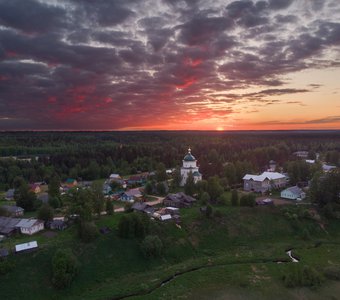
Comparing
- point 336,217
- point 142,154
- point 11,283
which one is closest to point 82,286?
point 11,283

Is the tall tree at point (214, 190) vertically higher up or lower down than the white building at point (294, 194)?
higher up

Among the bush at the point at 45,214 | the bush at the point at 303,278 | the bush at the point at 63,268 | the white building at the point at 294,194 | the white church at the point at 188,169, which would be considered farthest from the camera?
the white church at the point at 188,169

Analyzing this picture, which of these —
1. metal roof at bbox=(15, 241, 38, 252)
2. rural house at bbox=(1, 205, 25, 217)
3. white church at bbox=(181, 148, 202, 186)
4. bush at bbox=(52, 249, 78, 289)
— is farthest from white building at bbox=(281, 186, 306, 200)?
rural house at bbox=(1, 205, 25, 217)

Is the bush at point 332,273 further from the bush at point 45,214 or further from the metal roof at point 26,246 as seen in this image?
the bush at point 45,214

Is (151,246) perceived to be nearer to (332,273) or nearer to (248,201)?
(332,273)

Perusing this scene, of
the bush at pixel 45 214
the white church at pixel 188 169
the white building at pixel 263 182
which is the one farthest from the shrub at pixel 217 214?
the bush at pixel 45 214

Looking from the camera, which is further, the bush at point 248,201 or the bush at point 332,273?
the bush at point 248,201

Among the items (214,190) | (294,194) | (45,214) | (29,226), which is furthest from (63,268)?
(294,194)
